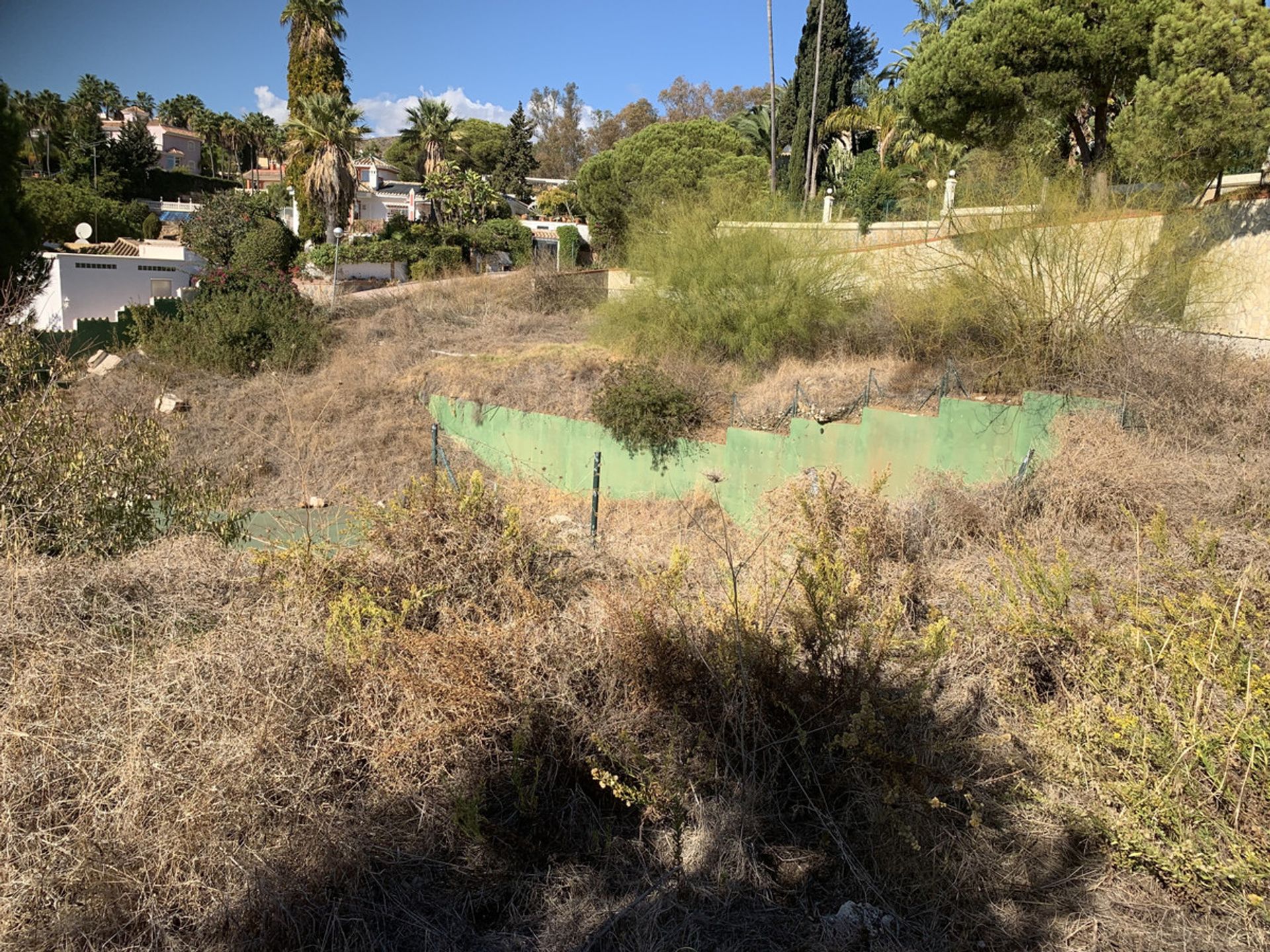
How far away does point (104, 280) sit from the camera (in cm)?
2288

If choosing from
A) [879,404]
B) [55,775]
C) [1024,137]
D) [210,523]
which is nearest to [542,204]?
[1024,137]

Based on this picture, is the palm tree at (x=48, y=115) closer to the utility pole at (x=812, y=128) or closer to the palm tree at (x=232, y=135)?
the palm tree at (x=232, y=135)

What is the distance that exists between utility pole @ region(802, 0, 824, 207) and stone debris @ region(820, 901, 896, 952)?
939 inches

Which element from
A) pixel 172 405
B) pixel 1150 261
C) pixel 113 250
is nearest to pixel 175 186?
pixel 113 250

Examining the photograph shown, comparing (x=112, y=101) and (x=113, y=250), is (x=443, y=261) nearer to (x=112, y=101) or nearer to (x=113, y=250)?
(x=113, y=250)

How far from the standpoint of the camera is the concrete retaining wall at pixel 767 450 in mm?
9680

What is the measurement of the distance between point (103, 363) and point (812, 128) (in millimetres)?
20843

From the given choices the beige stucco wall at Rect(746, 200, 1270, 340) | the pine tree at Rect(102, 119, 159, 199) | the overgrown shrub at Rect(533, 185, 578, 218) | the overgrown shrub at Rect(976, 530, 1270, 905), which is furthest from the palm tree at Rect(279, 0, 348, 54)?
the overgrown shrub at Rect(976, 530, 1270, 905)

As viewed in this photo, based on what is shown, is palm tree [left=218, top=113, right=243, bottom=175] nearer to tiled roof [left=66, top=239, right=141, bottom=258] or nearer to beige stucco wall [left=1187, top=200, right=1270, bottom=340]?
tiled roof [left=66, top=239, right=141, bottom=258]

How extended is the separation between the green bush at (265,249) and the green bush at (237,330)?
1766mm

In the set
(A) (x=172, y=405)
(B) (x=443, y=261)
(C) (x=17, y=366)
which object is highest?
(B) (x=443, y=261)

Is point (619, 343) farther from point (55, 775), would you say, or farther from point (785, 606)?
point (55, 775)

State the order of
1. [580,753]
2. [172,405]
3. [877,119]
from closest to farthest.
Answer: [580,753], [172,405], [877,119]

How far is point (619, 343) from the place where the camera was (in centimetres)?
1728
